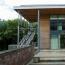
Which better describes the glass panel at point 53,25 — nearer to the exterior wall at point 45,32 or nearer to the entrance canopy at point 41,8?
the exterior wall at point 45,32

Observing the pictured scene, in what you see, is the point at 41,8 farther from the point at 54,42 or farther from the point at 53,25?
the point at 54,42

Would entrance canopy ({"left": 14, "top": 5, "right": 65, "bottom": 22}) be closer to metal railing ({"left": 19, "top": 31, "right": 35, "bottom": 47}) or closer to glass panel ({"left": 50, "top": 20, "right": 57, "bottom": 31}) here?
glass panel ({"left": 50, "top": 20, "right": 57, "bottom": 31})

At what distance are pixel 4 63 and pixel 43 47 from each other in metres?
28.0

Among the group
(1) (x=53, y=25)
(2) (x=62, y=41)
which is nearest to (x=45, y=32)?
(1) (x=53, y=25)

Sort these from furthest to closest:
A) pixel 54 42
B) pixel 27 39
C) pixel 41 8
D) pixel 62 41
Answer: pixel 27 39, pixel 62 41, pixel 54 42, pixel 41 8

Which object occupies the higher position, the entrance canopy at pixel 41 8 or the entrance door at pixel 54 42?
the entrance canopy at pixel 41 8

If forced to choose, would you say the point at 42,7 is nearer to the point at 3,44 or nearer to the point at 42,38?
the point at 42,38

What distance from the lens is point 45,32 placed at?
3878 cm

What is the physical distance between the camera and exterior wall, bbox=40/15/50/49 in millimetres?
38131

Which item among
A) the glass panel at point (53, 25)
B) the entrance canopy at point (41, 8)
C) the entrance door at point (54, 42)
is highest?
the entrance canopy at point (41, 8)

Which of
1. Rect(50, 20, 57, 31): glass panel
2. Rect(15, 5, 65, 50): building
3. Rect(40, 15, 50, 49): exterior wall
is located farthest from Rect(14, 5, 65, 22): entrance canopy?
Rect(40, 15, 50, 49): exterior wall

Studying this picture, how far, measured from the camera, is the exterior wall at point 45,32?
38131 millimetres

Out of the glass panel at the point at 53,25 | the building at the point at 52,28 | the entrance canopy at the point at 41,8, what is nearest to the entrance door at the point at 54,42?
the building at the point at 52,28

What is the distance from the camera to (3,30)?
6662 cm
